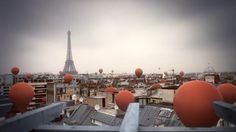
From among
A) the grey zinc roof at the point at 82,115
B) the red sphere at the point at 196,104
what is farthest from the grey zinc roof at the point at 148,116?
the red sphere at the point at 196,104

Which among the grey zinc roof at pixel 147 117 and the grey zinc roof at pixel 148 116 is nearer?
the grey zinc roof at pixel 147 117

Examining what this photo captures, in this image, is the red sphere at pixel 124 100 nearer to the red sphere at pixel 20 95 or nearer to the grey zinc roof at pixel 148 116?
the red sphere at pixel 20 95

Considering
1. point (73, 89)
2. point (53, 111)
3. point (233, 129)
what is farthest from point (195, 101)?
point (73, 89)

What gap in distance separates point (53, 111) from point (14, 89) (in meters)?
4.65

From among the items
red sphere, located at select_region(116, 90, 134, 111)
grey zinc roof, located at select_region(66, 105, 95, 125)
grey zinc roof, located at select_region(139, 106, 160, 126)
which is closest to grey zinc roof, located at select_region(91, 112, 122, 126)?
grey zinc roof, located at select_region(66, 105, 95, 125)

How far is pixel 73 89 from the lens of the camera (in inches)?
2793

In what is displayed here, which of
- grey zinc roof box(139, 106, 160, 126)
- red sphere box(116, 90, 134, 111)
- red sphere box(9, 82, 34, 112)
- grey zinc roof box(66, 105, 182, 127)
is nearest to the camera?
red sphere box(9, 82, 34, 112)

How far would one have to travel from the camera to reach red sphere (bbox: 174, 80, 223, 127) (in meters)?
3.62

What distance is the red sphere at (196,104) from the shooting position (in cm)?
362

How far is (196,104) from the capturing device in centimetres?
378

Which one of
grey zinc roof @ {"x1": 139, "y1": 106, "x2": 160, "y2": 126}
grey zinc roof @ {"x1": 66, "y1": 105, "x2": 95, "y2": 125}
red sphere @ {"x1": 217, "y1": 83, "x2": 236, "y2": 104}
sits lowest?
grey zinc roof @ {"x1": 66, "y1": 105, "x2": 95, "y2": 125}

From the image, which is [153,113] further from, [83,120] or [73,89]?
[73,89]

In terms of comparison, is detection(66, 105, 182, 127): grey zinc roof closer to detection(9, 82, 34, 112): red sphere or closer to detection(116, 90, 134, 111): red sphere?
detection(116, 90, 134, 111): red sphere

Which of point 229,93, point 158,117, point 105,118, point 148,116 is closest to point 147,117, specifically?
point 148,116
